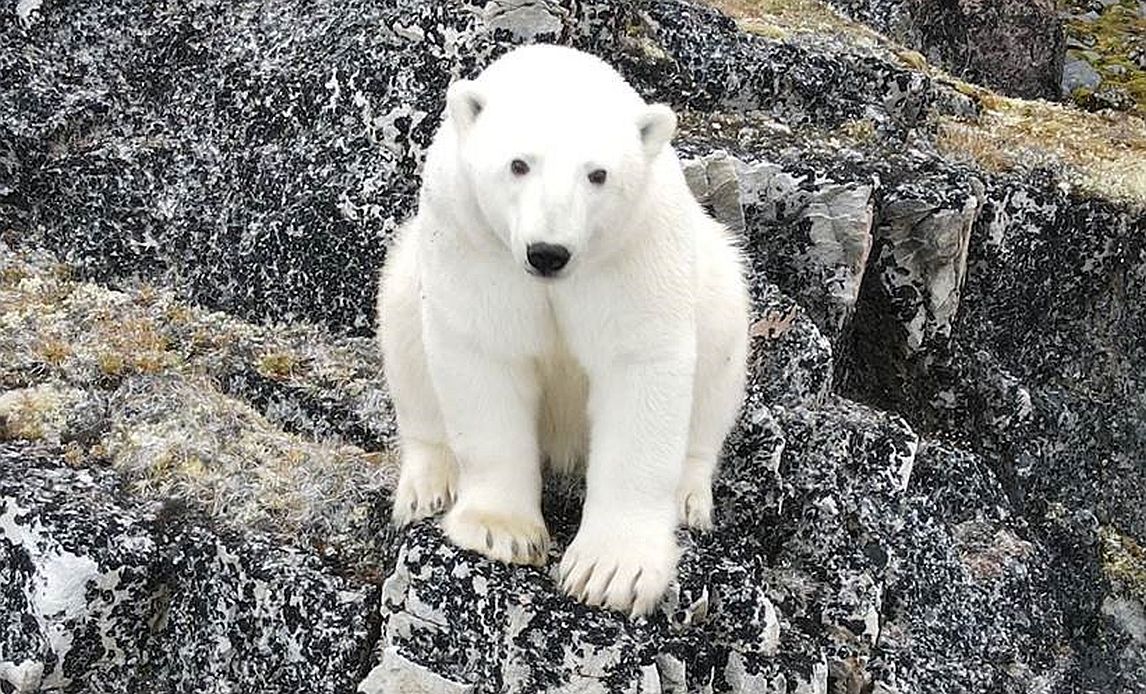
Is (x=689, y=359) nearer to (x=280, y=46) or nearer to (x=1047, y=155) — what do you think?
(x=280, y=46)

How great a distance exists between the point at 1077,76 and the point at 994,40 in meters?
3.28

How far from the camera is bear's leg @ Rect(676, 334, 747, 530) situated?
4629mm

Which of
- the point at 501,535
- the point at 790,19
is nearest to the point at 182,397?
the point at 501,535

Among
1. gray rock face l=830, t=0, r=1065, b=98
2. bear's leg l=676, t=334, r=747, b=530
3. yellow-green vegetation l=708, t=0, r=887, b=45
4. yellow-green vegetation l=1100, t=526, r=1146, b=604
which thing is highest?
bear's leg l=676, t=334, r=747, b=530

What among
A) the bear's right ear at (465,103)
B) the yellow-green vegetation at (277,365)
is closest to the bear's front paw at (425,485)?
the bear's right ear at (465,103)

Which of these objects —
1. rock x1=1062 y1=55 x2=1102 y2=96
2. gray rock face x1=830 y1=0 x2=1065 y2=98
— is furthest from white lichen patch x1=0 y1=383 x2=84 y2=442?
rock x1=1062 y1=55 x2=1102 y2=96

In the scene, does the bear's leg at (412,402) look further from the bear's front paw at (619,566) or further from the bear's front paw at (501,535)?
the bear's front paw at (619,566)

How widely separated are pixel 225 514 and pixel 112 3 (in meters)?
4.88

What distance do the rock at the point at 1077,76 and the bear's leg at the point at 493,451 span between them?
47.3ft

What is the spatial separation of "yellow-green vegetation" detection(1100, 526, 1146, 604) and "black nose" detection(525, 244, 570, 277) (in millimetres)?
7282

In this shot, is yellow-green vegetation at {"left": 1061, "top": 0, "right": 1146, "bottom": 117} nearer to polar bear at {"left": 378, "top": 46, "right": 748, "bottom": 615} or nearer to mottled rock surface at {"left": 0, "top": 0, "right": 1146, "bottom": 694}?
mottled rock surface at {"left": 0, "top": 0, "right": 1146, "bottom": 694}

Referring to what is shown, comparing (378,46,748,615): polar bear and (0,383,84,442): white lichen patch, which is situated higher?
(378,46,748,615): polar bear

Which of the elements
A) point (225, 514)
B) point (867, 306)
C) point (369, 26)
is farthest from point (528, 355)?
point (867, 306)

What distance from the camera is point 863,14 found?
13.6 meters
